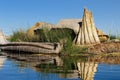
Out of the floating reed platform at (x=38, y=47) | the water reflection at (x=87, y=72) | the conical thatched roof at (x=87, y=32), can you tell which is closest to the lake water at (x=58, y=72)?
the water reflection at (x=87, y=72)

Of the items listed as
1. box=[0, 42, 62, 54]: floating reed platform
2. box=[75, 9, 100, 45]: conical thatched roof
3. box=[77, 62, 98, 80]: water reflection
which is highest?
box=[75, 9, 100, 45]: conical thatched roof

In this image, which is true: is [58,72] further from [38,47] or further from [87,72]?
[38,47]

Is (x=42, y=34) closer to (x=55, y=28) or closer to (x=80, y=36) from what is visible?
(x=55, y=28)

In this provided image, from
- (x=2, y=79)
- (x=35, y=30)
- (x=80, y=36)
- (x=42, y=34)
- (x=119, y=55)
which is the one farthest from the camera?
(x=35, y=30)

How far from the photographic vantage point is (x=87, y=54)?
90.3ft

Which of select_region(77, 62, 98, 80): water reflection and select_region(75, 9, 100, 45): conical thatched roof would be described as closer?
select_region(77, 62, 98, 80): water reflection

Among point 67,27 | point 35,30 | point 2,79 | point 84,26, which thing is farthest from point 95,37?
point 2,79

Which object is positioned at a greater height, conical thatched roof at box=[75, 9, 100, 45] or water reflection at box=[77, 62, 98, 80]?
conical thatched roof at box=[75, 9, 100, 45]

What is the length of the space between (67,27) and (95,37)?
3.67m

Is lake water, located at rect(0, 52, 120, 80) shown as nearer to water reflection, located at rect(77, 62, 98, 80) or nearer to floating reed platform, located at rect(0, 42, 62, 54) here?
water reflection, located at rect(77, 62, 98, 80)

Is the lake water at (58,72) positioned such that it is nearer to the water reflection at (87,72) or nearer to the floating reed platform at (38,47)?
the water reflection at (87,72)

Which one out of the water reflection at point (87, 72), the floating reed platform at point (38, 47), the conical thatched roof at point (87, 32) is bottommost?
the water reflection at point (87, 72)

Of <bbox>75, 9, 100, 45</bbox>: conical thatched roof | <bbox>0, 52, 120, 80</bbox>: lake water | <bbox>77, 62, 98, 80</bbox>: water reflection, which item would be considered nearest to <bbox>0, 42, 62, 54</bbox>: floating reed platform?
<bbox>75, 9, 100, 45</bbox>: conical thatched roof

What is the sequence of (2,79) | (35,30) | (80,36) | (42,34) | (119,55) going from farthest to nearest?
(35,30)
(42,34)
(80,36)
(119,55)
(2,79)
